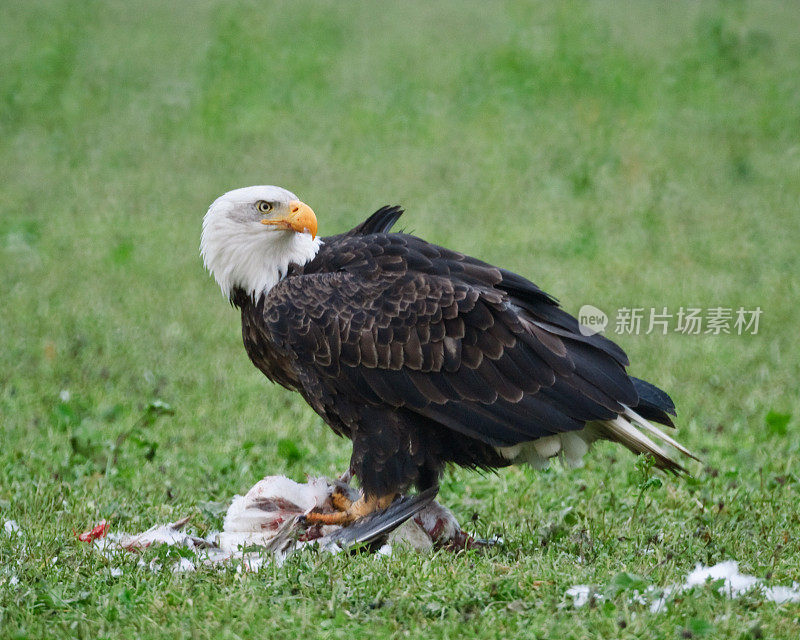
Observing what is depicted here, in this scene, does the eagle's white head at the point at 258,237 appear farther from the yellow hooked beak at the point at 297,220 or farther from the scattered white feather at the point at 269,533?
the scattered white feather at the point at 269,533

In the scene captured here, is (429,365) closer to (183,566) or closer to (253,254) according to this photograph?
(253,254)

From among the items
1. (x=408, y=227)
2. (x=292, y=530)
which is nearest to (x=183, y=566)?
(x=292, y=530)

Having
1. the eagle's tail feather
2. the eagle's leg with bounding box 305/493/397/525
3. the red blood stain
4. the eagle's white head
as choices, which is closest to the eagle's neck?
the eagle's white head

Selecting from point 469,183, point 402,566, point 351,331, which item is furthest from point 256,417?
point 469,183

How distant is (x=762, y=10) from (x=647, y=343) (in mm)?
12017

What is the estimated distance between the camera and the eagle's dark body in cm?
464

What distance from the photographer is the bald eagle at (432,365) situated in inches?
183

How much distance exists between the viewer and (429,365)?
15.3 feet

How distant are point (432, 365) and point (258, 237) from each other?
3.41 feet

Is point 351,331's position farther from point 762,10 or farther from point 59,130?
point 762,10

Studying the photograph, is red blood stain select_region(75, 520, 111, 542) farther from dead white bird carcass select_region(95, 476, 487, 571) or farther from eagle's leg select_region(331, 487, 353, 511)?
eagle's leg select_region(331, 487, 353, 511)

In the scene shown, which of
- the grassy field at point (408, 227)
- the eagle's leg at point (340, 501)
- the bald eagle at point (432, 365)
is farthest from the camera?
the eagle's leg at point (340, 501)
